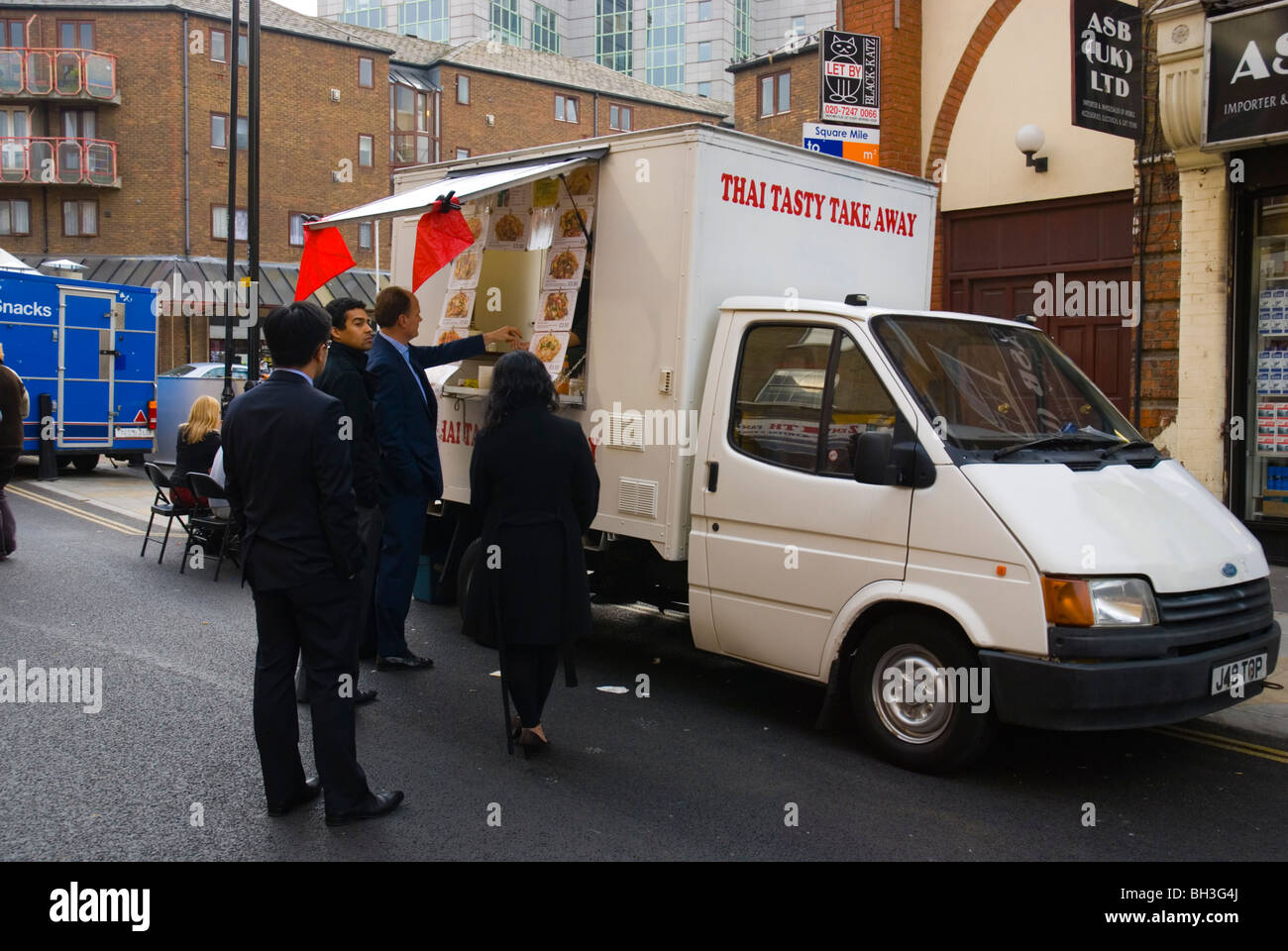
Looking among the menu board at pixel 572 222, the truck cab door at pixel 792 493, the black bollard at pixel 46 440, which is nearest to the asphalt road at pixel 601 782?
the truck cab door at pixel 792 493

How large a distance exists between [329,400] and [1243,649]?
4029mm

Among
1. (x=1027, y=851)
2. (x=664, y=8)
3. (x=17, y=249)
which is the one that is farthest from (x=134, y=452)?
(x=664, y=8)

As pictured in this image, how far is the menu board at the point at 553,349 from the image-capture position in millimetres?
6680

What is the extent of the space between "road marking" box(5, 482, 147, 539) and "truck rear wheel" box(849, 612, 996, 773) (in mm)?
9211

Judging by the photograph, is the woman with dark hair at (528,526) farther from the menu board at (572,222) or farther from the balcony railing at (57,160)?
the balcony railing at (57,160)

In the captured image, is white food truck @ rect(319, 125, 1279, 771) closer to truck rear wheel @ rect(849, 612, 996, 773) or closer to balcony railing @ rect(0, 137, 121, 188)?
truck rear wheel @ rect(849, 612, 996, 773)

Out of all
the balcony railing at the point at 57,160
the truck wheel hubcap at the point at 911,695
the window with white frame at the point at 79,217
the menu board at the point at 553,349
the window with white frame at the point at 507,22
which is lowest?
the truck wheel hubcap at the point at 911,695

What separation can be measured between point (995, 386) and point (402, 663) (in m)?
3.73

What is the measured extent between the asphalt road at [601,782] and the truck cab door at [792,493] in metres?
0.62

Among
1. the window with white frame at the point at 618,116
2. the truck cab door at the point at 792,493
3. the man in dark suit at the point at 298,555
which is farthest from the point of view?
the window with white frame at the point at 618,116

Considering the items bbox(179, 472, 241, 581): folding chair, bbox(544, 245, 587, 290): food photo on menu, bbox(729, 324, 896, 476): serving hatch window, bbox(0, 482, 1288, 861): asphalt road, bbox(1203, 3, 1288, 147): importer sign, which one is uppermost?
bbox(1203, 3, 1288, 147): importer sign

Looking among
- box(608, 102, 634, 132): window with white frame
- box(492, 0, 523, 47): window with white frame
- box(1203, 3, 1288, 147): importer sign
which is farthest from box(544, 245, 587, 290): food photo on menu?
box(492, 0, 523, 47): window with white frame

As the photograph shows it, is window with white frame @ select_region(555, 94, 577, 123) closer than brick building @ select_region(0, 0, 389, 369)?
No

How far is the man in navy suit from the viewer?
21.5 feet
